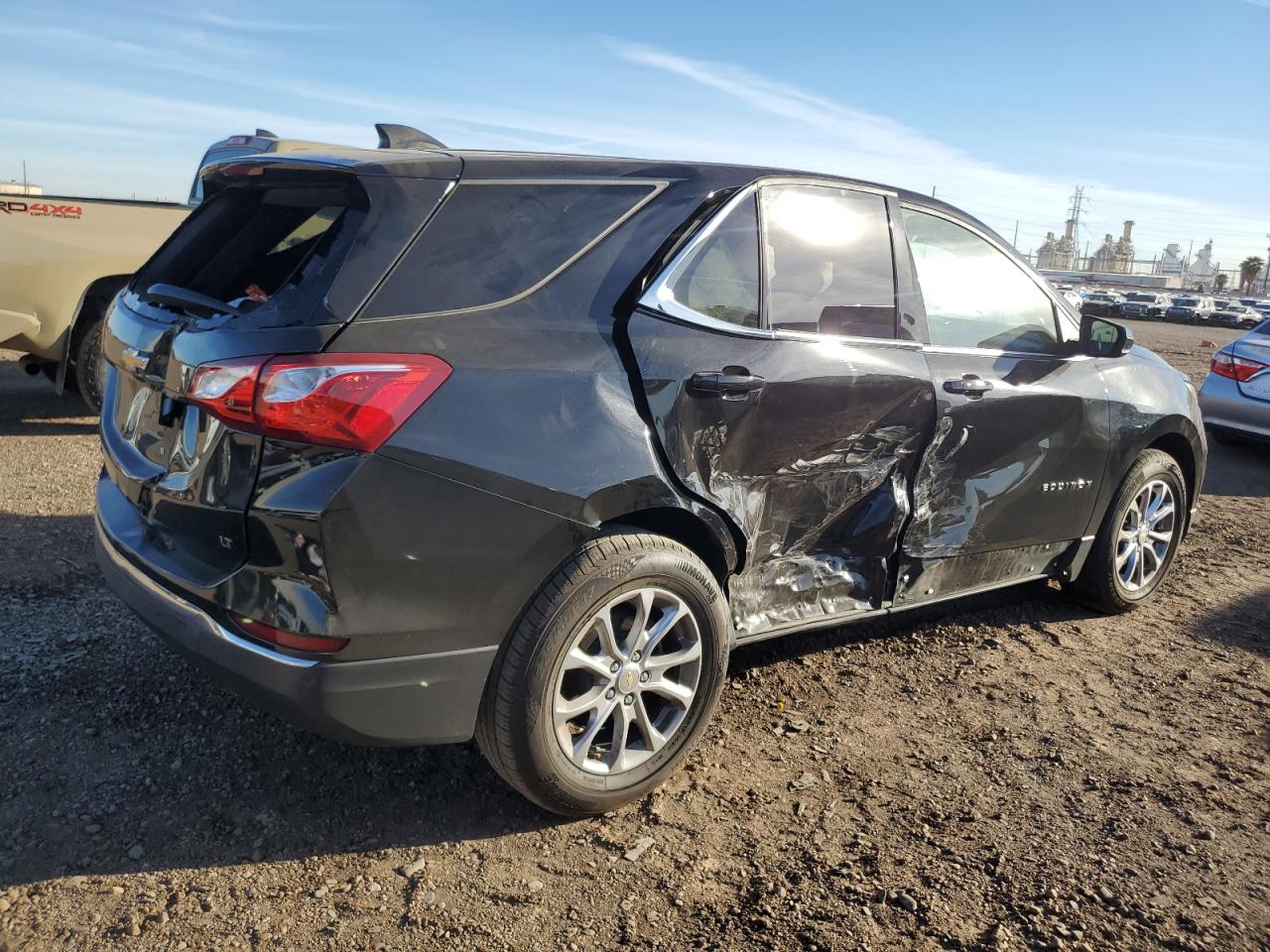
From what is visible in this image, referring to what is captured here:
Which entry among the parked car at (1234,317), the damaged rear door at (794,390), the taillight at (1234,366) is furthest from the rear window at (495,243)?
the parked car at (1234,317)

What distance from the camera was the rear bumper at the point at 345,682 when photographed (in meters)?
2.46

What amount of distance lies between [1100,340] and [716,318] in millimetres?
2132

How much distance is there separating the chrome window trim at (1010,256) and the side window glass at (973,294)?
0.01 metres

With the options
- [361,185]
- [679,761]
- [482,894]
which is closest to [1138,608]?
[679,761]

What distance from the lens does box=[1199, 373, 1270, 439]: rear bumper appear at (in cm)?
912

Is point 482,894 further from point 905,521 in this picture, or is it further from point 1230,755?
point 1230,755

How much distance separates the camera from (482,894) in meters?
2.61

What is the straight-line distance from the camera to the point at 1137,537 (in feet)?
16.0

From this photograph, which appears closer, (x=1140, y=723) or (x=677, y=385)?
(x=677, y=385)

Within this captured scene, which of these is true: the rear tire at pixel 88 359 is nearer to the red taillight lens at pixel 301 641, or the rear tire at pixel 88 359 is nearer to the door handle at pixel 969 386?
the red taillight lens at pixel 301 641

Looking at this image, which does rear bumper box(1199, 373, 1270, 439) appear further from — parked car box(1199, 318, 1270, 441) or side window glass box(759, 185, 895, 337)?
side window glass box(759, 185, 895, 337)

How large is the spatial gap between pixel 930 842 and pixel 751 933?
2.29ft

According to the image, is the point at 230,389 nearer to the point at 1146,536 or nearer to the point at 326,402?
the point at 326,402

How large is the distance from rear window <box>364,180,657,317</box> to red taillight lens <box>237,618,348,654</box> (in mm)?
796
